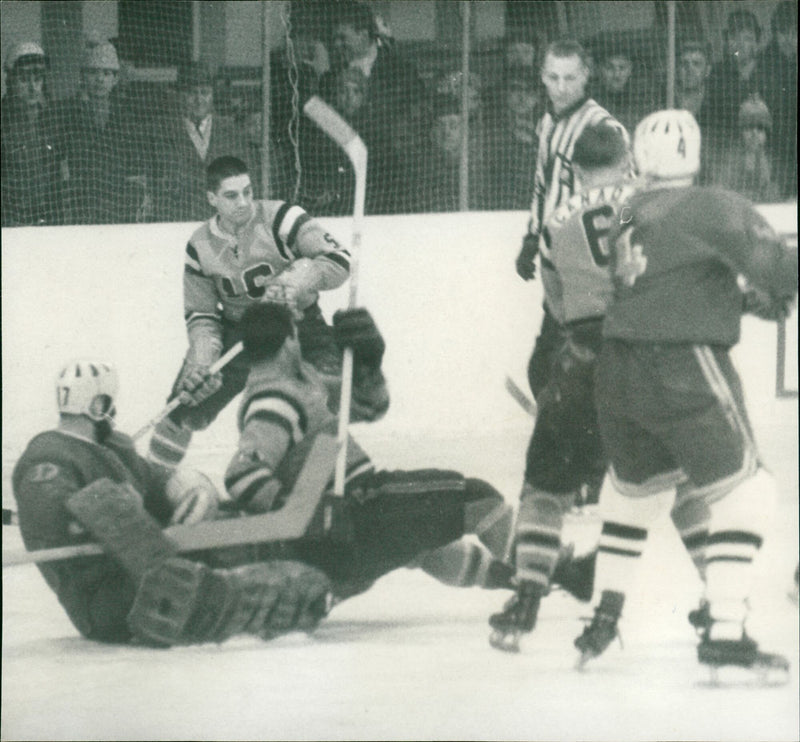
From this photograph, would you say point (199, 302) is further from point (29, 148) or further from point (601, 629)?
point (601, 629)

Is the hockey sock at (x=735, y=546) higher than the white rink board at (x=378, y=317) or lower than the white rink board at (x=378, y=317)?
lower

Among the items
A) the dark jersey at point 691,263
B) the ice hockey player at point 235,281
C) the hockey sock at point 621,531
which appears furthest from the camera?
the ice hockey player at point 235,281

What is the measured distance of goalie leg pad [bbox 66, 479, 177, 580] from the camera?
320cm

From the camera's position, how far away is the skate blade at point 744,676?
122 inches

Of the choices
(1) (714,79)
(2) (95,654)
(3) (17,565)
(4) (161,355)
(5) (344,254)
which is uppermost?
(1) (714,79)

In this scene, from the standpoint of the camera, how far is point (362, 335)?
320 cm

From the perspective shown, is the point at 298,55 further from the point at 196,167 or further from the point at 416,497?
the point at 416,497

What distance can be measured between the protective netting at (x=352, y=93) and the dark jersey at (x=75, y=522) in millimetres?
575

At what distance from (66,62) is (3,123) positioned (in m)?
0.22

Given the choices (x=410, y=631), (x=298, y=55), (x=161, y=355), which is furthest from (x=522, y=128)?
(x=410, y=631)

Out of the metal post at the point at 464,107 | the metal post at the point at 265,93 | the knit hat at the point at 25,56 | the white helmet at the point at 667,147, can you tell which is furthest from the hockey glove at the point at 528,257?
the knit hat at the point at 25,56

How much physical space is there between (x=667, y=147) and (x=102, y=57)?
1.40 metres

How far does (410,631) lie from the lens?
3184 mm

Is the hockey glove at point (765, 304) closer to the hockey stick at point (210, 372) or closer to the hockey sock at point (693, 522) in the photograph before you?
the hockey sock at point (693, 522)
